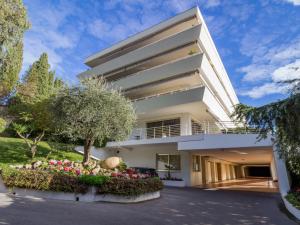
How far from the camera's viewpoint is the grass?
1775 cm

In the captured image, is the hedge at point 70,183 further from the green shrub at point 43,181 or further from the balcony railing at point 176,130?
the balcony railing at point 176,130

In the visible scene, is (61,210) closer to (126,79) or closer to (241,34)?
(241,34)

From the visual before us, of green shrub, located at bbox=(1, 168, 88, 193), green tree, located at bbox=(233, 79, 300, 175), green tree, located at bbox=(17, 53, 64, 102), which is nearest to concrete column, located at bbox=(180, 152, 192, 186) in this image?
green shrub, located at bbox=(1, 168, 88, 193)

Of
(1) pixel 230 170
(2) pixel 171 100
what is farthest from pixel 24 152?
(1) pixel 230 170

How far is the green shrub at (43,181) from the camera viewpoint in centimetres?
1008

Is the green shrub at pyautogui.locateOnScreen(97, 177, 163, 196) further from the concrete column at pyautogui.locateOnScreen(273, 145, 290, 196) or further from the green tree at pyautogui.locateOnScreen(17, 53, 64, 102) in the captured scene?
the green tree at pyautogui.locateOnScreen(17, 53, 64, 102)

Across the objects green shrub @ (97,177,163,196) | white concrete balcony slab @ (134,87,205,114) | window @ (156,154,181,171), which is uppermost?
white concrete balcony slab @ (134,87,205,114)

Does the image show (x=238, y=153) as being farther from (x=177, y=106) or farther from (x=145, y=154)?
(x=145, y=154)

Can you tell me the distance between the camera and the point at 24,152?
19703mm

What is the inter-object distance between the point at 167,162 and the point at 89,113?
10.5 metres

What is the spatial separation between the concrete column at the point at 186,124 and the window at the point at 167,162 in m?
2.34

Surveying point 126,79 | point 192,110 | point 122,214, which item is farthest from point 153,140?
point 122,214

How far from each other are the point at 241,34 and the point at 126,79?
1285 cm

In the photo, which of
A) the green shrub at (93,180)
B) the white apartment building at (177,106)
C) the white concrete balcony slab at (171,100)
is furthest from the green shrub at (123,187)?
the white concrete balcony slab at (171,100)
